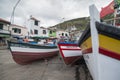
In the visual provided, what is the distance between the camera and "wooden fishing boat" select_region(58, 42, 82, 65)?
5.37m

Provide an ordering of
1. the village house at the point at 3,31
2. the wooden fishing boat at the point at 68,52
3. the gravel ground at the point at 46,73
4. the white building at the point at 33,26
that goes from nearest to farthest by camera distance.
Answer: the gravel ground at the point at 46,73, the wooden fishing boat at the point at 68,52, the village house at the point at 3,31, the white building at the point at 33,26

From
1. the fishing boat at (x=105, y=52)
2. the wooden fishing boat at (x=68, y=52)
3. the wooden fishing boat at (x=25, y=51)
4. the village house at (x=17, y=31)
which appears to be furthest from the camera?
the village house at (x=17, y=31)

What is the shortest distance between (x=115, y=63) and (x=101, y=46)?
0.42 meters

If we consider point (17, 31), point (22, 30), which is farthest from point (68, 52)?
point (22, 30)

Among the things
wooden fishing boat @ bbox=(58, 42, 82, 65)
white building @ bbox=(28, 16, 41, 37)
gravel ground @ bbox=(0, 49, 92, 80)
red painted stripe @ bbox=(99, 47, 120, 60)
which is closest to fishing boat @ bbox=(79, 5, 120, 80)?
red painted stripe @ bbox=(99, 47, 120, 60)

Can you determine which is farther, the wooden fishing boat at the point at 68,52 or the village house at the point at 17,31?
the village house at the point at 17,31

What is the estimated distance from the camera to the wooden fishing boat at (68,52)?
537 cm

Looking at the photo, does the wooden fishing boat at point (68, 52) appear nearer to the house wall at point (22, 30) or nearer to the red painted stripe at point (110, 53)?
the red painted stripe at point (110, 53)

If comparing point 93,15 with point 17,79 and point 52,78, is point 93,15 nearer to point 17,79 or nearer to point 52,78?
point 52,78

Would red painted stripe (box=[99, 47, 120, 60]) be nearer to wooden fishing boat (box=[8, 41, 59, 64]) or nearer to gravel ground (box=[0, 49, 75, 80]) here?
gravel ground (box=[0, 49, 75, 80])

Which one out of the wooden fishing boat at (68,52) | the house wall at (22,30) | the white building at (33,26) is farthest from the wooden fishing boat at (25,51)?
the house wall at (22,30)

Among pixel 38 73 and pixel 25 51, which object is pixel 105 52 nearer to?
pixel 38 73

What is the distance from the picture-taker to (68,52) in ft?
17.8

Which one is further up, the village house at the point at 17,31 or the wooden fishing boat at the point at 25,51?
the village house at the point at 17,31
